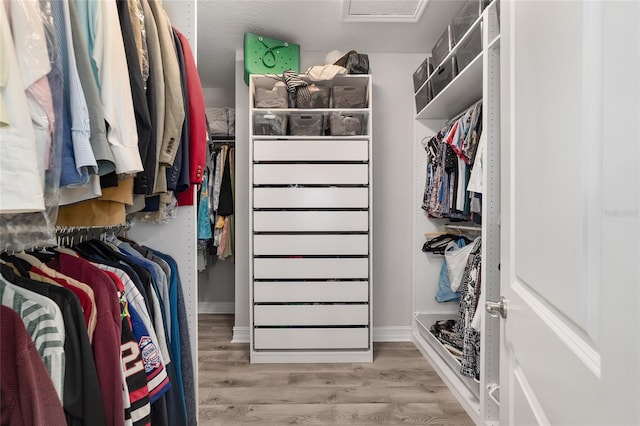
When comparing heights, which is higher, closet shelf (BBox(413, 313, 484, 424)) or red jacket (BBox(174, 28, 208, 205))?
red jacket (BBox(174, 28, 208, 205))

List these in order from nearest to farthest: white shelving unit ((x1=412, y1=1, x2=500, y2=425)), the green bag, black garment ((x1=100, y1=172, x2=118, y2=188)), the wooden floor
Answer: black garment ((x1=100, y1=172, x2=118, y2=188)) < white shelving unit ((x1=412, y1=1, x2=500, y2=425)) < the wooden floor < the green bag

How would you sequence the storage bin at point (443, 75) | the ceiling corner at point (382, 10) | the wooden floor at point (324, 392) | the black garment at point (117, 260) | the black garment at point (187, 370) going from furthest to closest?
the ceiling corner at point (382, 10), the storage bin at point (443, 75), the wooden floor at point (324, 392), the black garment at point (187, 370), the black garment at point (117, 260)

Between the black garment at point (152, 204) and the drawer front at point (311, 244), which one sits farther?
the drawer front at point (311, 244)

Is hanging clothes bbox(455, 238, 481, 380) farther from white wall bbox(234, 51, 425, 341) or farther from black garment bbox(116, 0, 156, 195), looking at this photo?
black garment bbox(116, 0, 156, 195)

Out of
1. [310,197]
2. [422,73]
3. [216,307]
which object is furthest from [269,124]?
[216,307]

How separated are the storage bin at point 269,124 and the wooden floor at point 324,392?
1.62 meters

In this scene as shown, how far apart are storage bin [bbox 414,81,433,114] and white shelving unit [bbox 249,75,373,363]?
414mm

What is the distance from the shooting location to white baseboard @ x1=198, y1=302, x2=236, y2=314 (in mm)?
3518

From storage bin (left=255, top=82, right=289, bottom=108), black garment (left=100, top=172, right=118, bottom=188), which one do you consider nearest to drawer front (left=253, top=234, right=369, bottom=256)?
storage bin (left=255, top=82, right=289, bottom=108)

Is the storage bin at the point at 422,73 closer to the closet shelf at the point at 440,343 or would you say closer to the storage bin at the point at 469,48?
the storage bin at the point at 469,48

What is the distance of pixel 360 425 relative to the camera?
1.72 m

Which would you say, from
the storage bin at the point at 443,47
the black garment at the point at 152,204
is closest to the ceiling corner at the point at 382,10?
the storage bin at the point at 443,47

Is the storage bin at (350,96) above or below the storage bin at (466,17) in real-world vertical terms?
below

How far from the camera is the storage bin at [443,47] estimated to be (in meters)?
2.04
